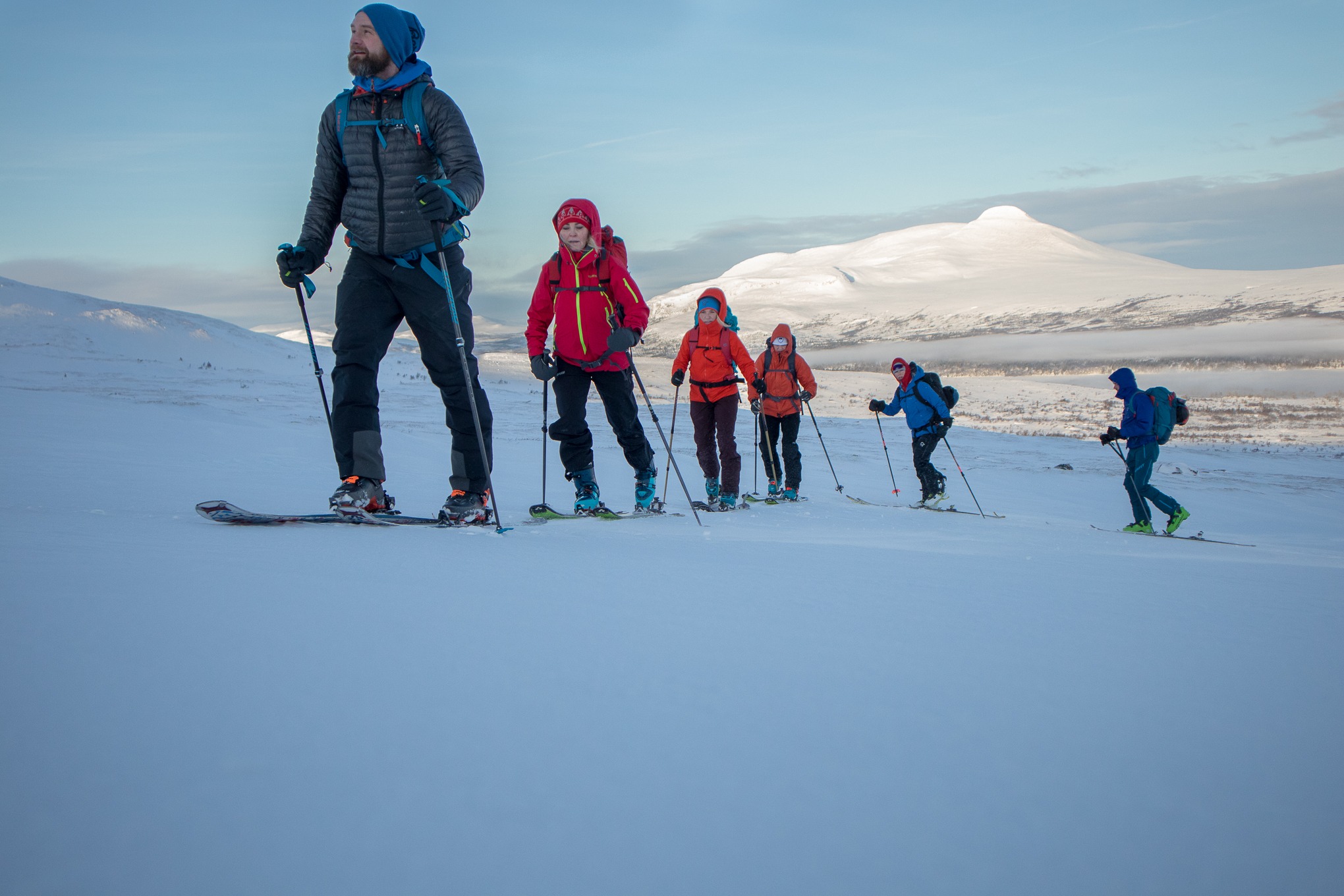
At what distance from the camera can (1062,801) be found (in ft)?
3.17

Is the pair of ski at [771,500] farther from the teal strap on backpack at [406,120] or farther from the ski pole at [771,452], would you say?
the teal strap on backpack at [406,120]

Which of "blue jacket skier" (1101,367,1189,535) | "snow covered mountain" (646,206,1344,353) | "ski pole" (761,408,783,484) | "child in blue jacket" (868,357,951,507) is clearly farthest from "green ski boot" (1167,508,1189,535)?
"snow covered mountain" (646,206,1344,353)

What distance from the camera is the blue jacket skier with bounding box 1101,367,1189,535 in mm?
7230

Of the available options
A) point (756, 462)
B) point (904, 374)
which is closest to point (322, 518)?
point (756, 462)

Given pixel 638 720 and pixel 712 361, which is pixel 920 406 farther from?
pixel 638 720

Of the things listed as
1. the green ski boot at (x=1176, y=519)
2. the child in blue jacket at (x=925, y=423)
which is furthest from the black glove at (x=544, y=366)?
→ the green ski boot at (x=1176, y=519)

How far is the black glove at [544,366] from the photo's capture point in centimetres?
420

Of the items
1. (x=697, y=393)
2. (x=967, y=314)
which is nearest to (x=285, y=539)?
(x=697, y=393)

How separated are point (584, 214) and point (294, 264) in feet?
4.93

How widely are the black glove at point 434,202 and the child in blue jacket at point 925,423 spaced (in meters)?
5.63

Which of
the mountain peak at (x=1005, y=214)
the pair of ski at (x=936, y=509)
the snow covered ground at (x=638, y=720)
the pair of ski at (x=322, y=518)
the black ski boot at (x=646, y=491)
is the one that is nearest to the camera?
the snow covered ground at (x=638, y=720)

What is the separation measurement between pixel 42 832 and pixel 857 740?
0.97 m

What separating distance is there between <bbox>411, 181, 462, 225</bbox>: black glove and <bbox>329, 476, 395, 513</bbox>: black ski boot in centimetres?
108

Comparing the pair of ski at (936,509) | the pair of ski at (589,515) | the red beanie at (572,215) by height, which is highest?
the red beanie at (572,215)
